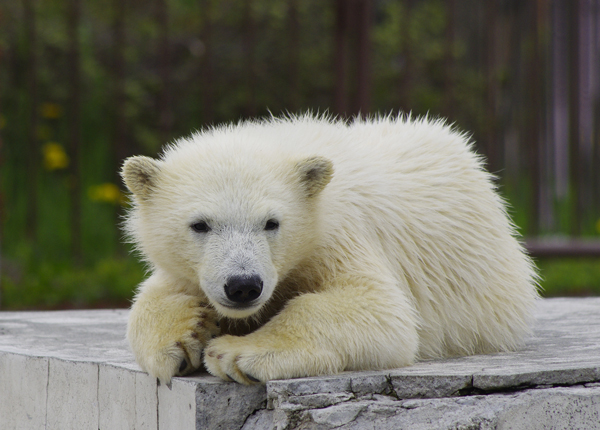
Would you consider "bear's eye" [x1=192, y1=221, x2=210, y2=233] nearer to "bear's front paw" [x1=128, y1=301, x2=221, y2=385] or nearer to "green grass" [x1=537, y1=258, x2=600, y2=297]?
"bear's front paw" [x1=128, y1=301, x2=221, y2=385]

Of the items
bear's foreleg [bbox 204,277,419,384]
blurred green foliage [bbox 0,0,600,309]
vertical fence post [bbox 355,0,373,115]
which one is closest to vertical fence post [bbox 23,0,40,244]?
blurred green foliage [bbox 0,0,600,309]

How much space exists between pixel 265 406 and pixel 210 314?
1.40 feet

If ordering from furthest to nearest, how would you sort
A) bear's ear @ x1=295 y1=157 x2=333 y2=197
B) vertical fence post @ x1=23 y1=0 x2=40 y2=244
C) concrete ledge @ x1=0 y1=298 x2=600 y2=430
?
vertical fence post @ x1=23 y1=0 x2=40 y2=244 → bear's ear @ x1=295 y1=157 x2=333 y2=197 → concrete ledge @ x1=0 y1=298 x2=600 y2=430

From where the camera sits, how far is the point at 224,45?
26.3 feet

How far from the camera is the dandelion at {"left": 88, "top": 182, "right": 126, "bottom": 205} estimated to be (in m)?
6.48

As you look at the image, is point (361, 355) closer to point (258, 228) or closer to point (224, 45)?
point (258, 228)

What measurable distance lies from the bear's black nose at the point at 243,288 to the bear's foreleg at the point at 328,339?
13 centimetres

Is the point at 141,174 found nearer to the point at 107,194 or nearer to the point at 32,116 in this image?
the point at 32,116

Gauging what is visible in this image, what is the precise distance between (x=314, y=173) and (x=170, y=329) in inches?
28.7

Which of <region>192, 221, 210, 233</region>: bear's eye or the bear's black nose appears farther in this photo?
<region>192, 221, 210, 233</region>: bear's eye

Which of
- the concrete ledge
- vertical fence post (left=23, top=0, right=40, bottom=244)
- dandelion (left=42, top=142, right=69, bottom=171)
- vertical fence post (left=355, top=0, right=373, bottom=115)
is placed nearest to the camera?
the concrete ledge

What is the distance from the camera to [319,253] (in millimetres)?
2820

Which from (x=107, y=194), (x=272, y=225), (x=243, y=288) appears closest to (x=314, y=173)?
(x=272, y=225)

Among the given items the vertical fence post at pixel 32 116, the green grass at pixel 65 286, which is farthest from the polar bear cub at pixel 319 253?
the vertical fence post at pixel 32 116
